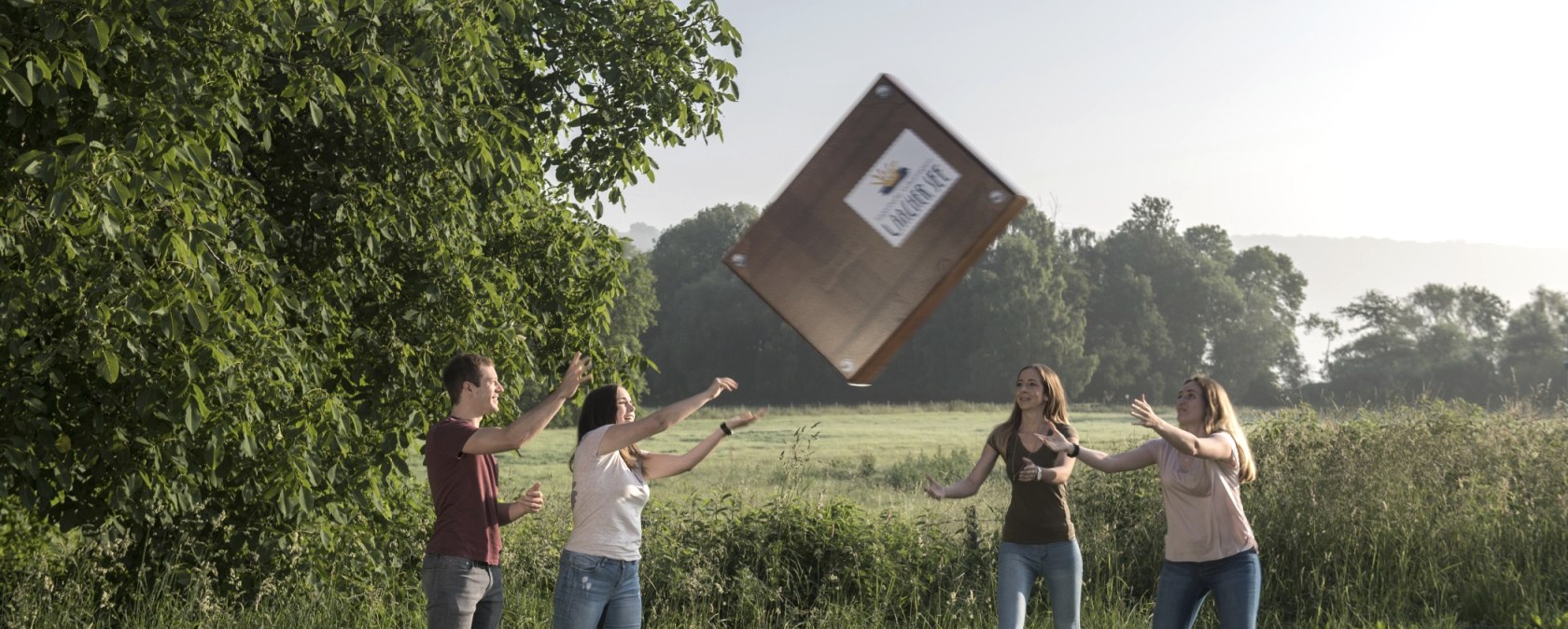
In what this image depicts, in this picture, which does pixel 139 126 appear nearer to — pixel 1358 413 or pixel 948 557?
pixel 948 557

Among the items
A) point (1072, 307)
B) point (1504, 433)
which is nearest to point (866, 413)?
point (1072, 307)

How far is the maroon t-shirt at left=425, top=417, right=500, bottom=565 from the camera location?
463cm

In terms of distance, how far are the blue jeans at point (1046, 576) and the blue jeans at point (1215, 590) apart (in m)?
0.41

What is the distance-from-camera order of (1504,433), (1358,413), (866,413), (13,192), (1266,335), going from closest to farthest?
(13,192) → (1504,433) → (1358,413) → (866,413) → (1266,335)

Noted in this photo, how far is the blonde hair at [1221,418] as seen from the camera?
5.62 meters

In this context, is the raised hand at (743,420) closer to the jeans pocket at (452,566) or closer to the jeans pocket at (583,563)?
the jeans pocket at (583,563)

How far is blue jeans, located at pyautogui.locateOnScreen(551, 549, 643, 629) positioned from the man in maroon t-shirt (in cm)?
26

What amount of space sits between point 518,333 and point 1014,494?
442 centimetres

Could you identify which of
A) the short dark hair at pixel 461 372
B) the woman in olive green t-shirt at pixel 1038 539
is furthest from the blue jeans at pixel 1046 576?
the short dark hair at pixel 461 372

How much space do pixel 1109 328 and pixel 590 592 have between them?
69727 millimetres

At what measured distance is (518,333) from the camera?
A: 9.21 meters

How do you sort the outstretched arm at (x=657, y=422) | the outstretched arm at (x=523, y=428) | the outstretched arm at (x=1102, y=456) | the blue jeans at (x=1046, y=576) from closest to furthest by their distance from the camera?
the outstretched arm at (x=657, y=422), the outstretched arm at (x=523, y=428), the outstretched arm at (x=1102, y=456), the blue jeans at (x=1046, y=576)

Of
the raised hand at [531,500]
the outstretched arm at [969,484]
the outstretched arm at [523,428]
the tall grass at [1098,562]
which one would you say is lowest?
the tall grass at [1098,562]

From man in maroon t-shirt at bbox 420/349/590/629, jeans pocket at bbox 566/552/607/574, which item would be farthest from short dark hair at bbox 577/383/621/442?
jeans pocket at bbox 566/552/607/574
